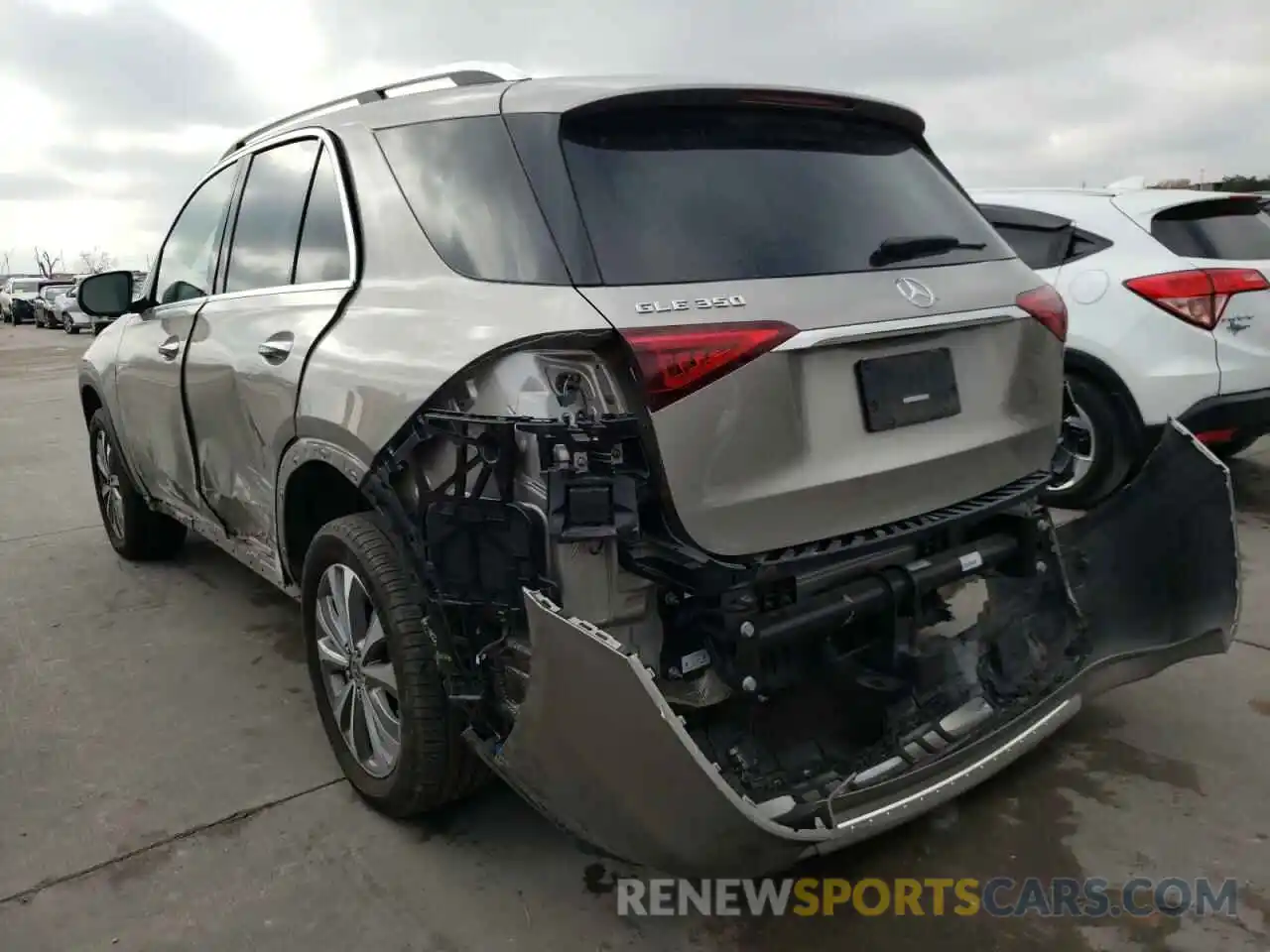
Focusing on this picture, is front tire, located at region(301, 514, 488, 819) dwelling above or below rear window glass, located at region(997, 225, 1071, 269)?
below

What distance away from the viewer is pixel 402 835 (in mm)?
2865

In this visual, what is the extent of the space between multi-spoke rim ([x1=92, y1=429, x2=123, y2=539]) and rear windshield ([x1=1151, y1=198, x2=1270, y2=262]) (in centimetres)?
553

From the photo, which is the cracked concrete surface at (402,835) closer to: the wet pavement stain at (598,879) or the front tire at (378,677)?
the wet pavement stain at (598,879)

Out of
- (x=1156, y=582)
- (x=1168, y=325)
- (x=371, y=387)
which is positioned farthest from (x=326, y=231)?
(x=1168, y=325)

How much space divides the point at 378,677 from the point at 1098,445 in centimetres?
419

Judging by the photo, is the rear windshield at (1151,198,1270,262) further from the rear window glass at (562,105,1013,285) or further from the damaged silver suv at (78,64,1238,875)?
the rear window glass at (562,105,1013,285)

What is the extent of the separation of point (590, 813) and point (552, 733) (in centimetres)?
19

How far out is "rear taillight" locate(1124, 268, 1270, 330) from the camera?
16.4 ft

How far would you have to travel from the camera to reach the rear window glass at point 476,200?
2.39 m

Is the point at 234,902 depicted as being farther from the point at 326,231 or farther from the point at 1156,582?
the point at 1156,582

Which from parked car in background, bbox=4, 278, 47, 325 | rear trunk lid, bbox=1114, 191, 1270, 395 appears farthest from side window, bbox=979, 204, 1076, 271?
parked car in background, bbox=4, 278, 47, 325

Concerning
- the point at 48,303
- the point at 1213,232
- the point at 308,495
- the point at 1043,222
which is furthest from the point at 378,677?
the point at 48,303

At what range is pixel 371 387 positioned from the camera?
8.62ft

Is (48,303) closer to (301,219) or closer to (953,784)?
(301,219)
